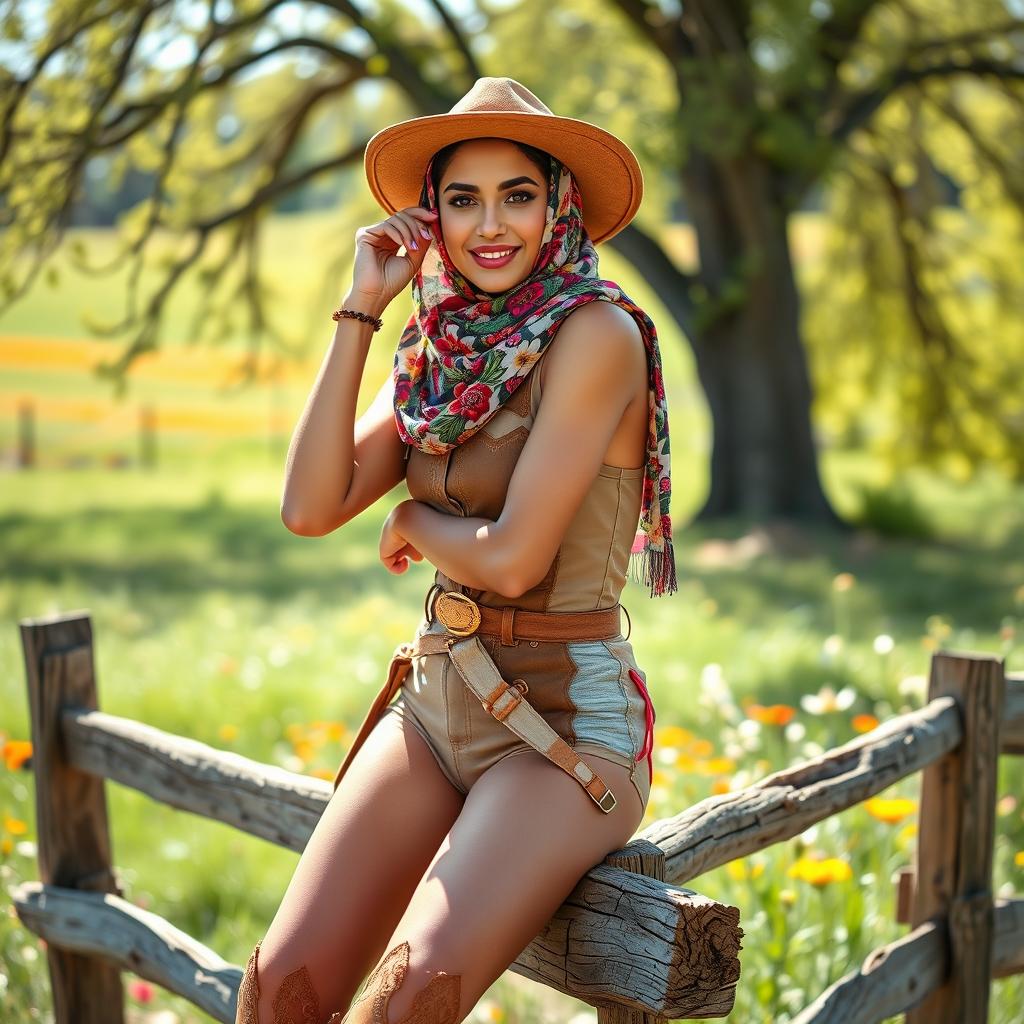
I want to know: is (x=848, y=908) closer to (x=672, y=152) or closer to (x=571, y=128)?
(x=571, y=128)

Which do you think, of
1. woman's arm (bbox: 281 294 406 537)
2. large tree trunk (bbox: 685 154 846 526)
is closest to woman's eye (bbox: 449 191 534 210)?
woman's arm (bbox: 281 294 406 537)

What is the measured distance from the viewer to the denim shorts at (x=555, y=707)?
2.42 m

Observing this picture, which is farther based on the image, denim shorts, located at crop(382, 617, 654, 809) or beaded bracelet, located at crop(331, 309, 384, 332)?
beaded bracelet, located at crop(331, 309, 384, 332)

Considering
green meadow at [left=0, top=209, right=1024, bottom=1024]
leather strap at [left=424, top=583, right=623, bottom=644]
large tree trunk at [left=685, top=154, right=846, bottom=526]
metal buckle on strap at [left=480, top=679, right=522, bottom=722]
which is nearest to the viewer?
metal buckle on strap at [left=480, top=679, right=522, bottom=722]

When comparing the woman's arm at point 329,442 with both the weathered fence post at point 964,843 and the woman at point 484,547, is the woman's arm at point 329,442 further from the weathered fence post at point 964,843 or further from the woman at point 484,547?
the weathered fence post at point 964,843

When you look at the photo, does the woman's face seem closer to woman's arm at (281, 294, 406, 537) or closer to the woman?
the woman

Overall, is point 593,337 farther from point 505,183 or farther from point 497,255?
point 505,183

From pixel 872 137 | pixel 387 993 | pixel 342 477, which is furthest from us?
pixel 872 137

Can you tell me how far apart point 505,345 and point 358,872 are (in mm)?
1045

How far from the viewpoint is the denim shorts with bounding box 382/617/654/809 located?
2.42 m

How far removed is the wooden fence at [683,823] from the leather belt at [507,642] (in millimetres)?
406

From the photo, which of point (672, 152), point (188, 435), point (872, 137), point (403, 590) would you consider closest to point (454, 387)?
point (403, 590)

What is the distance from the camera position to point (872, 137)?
515 inches

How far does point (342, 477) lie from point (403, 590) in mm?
6647
